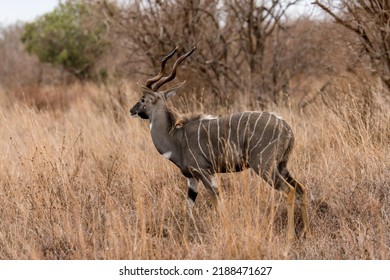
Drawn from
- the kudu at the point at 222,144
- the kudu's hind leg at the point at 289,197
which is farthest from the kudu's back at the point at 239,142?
the kudu's hind leg at the point at 289,197

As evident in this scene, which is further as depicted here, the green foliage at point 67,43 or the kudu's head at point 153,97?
the green foliage at point 67,43

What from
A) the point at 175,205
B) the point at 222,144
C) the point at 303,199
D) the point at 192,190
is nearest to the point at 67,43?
the point at 175,205

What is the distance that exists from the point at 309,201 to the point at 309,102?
3923mm

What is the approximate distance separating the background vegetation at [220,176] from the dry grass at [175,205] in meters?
0.01

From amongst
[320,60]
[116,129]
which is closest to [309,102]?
[320,60]

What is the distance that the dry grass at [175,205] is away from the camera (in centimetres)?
370

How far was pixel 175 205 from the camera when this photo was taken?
4805 millimetres

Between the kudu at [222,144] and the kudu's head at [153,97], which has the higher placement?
the kudu's head at [153,97]

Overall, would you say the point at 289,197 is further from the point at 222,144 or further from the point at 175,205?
the point at 175,205

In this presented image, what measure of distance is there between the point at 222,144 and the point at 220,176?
24.9 inches

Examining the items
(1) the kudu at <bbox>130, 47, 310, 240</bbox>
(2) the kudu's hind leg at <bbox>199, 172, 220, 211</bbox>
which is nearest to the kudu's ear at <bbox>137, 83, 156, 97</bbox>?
(1) the kudu at <bbox>130, 47, 310, 240</bbox>

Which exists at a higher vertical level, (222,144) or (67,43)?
(67,43)

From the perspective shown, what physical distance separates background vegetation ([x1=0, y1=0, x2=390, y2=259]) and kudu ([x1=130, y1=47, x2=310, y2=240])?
7.2 inches

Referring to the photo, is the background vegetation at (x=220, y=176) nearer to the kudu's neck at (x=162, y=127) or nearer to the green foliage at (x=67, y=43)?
the kudu's neck at (x=162, y=127)
